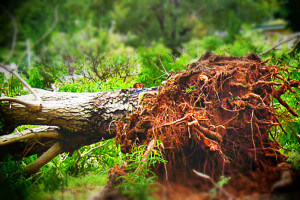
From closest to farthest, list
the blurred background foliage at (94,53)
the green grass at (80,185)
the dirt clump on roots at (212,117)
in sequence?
the green grass at (80,185)
the dirt clump on roots at (212,117)
the blurred background foliage at (94,53)

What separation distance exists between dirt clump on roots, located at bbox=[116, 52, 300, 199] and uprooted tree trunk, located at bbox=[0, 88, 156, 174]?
9 cm

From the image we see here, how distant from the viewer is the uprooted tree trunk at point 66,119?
1185 mm

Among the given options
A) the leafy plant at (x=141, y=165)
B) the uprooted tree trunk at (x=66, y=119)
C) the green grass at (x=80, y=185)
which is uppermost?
the uprooted tree trunk at (x=66, y=119)

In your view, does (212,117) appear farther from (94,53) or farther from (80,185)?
(94,53)

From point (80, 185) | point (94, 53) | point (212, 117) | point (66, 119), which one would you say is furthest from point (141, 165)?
point (94, 53)

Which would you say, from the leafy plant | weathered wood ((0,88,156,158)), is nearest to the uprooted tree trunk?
weathered wood ((0,88,156,158))

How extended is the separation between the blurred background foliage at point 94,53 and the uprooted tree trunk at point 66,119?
9 centimetres

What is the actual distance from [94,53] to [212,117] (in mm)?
1122

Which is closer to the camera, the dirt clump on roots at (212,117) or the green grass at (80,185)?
the green grass at (80,185)

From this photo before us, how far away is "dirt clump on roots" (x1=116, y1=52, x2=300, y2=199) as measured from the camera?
926 mm

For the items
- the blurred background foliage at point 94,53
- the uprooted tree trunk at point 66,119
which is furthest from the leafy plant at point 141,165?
the uprooted tree trunk at point 66,119

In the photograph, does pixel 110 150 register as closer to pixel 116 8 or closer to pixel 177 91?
pixel 177 91

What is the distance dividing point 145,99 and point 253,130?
0.48 meters

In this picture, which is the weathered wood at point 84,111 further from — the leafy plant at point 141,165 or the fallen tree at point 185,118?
the leafy plant at point 141,165
